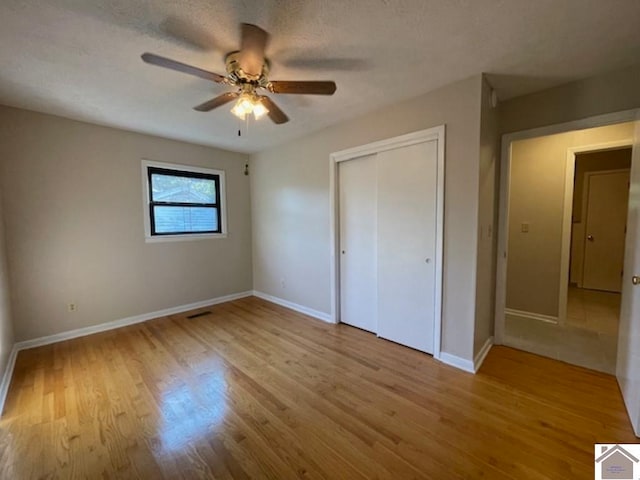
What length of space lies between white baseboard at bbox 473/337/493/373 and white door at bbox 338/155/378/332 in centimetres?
108

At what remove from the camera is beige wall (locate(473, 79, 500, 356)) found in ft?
7.79

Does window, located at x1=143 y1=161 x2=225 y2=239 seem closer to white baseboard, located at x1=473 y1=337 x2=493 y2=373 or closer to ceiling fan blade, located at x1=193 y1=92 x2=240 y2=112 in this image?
ceiling fan blade, located at x1=193 y1=92 x2=240 y2=112

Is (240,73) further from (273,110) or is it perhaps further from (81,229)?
(81,229)

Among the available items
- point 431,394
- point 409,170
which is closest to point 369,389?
point 431,394

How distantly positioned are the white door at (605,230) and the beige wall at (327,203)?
173 inches

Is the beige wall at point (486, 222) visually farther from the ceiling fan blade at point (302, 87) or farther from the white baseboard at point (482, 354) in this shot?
the ceiling fan blade at point (302, 87)

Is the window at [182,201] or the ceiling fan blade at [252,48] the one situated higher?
the ceiling fan blade at [252,48]

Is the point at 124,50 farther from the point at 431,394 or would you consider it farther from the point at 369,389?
the point at 431,394

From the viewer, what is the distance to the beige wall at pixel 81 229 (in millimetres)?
2885

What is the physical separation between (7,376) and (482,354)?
14.1 ft

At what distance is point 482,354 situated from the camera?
263 cm

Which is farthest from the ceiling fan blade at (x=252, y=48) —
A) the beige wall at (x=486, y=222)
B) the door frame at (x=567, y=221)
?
the door frame at (x=567, y=221)

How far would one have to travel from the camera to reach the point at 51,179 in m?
3.04

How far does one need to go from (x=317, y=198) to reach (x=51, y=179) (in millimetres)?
3067
